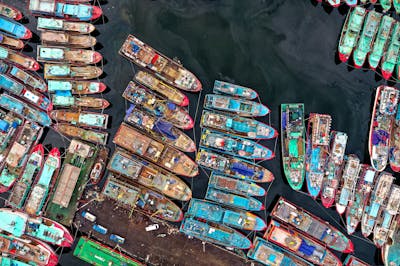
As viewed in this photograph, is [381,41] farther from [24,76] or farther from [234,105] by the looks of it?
[24,76]

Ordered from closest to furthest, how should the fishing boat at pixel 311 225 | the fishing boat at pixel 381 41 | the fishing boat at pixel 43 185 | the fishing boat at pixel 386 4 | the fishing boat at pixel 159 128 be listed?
1. the fishing boat at pixel 43 185
2. the fishing boat at pixel 311 225
3. the fishing boat at pixel 159 128
4. the fishing boat at pixel 381 41
5. the fishing boat at pixel 386 4

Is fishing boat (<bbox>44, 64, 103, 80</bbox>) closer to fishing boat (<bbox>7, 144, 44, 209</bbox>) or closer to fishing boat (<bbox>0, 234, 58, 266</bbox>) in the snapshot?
fishing boat (<bbox>7, 144, 44, 209</bbox>)

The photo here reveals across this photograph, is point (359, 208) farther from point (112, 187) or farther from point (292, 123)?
point (112, 187)

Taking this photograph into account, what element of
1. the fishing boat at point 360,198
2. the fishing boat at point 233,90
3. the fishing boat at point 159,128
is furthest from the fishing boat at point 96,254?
the fishing boat at point 360,198

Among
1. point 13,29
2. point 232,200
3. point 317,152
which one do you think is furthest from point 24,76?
point 317,152

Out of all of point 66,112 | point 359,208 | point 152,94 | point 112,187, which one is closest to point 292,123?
point 359,208

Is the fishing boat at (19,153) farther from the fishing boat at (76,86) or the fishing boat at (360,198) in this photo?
the fishing boat at (360,198)
